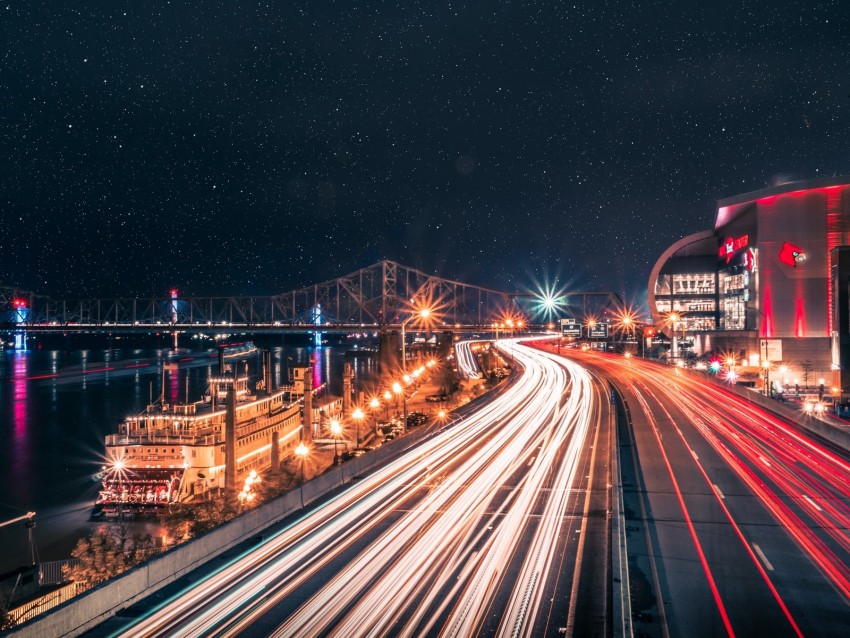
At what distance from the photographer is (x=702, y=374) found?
173 ft

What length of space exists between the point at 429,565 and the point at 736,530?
766 centimetres

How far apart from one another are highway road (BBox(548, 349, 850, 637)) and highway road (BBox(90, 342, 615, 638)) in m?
1.07

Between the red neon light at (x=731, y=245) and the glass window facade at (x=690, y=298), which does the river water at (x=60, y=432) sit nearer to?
the glass window facade at (x=690, y=298)

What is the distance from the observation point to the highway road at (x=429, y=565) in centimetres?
991

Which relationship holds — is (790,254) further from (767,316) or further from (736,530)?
(736,530)

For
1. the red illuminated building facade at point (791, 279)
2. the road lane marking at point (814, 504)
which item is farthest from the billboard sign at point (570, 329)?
the road lane marking at point (814, 504)

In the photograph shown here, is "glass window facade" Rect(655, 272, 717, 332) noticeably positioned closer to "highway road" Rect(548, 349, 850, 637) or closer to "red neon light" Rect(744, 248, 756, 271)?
"red neon light" Rect(744, 248, 756, 271)

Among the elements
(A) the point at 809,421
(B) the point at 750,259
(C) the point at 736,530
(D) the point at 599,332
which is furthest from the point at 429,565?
(B) the point at 750,259

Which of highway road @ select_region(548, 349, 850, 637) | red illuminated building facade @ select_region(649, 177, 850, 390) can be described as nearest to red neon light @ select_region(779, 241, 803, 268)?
red illuminated building facade @ select_region(649, 177, 850, 390)

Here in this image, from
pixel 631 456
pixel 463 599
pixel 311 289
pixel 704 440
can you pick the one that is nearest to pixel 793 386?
pixel 704 440

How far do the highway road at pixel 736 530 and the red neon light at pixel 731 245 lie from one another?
44601 millimetres

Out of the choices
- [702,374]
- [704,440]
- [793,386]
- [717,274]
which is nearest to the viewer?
[704,440]

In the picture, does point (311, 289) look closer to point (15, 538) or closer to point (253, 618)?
point (15, 538)

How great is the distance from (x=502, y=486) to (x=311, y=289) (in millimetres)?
116345
